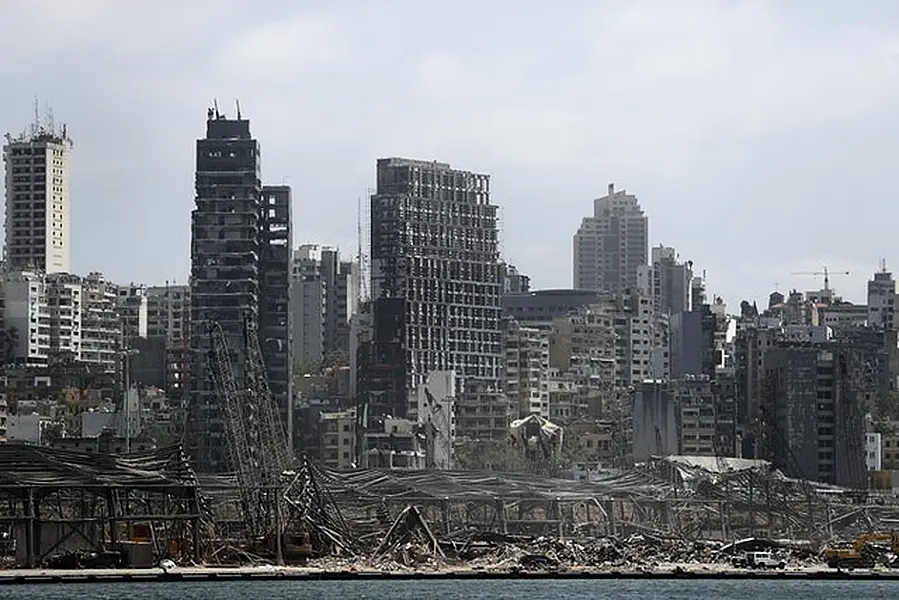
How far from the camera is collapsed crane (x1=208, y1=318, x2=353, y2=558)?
468ft

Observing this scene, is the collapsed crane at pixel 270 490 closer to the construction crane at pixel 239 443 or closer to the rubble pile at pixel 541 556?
the construction crane at pixel 239 443

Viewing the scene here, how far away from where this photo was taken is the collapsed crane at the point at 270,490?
468 feet

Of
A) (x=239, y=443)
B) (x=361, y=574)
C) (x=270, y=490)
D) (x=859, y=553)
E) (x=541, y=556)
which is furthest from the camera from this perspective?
(x=239, y=443)

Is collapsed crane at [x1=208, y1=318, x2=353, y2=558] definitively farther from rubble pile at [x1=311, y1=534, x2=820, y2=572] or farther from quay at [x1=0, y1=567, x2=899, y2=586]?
quay at [x1=0, y1=567, x2=899, y2=586]

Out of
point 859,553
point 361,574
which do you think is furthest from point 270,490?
point 859,553

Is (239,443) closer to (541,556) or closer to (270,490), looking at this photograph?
(270,490)

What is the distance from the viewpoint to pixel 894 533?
161250 mm

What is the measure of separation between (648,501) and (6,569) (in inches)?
2393

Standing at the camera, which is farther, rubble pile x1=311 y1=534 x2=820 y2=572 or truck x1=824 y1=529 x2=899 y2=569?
truck x1=824 y1=529 x2=899 y2=569

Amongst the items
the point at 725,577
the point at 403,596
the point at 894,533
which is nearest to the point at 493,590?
the point at 403,596

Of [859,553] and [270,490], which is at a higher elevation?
[270,490]

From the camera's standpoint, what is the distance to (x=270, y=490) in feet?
474

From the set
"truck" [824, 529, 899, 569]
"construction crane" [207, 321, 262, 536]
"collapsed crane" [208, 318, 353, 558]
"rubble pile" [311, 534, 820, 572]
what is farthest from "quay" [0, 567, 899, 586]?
"construction crane" [207, 321, 262, 536]

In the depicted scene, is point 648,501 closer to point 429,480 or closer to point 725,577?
point 429,480
